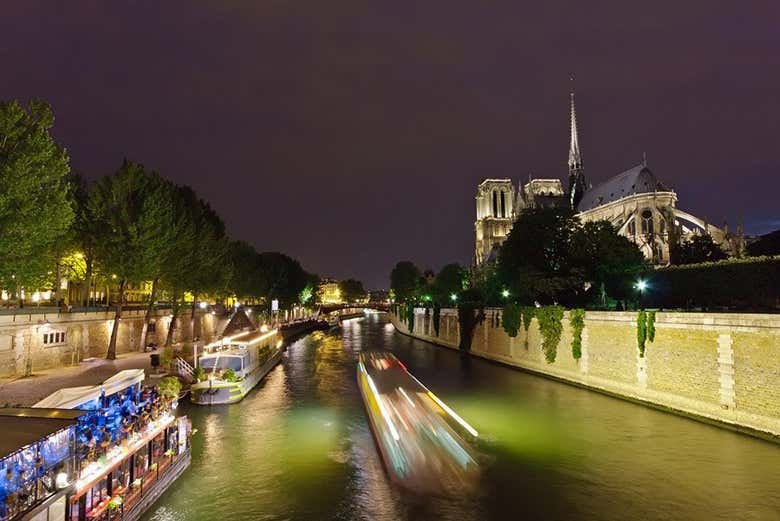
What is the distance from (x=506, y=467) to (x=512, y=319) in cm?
2712

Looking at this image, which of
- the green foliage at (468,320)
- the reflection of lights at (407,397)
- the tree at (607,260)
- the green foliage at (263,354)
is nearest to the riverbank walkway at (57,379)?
the green foliage at (263,354)

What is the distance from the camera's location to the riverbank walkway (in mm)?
24250

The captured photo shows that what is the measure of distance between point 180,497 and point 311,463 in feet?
15.5

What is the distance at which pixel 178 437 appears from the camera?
17953 mm

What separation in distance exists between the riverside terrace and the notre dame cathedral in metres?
56.2

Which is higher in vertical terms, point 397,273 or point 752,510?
point 397,273

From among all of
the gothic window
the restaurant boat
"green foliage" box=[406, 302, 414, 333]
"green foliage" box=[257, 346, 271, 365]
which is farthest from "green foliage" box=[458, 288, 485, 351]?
the gothic window

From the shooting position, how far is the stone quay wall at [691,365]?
70.7ft

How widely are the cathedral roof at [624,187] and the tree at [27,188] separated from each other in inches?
3698

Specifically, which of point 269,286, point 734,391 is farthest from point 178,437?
point 269,286

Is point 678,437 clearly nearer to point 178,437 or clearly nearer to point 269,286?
point 178,437

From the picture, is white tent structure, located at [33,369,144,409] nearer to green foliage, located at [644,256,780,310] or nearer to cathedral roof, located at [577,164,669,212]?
green foliage, located at [644,256,780,310]

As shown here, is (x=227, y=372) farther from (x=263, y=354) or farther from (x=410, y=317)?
(x=410, y=317)

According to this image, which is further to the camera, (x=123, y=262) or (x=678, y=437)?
(x=123, y=262)
